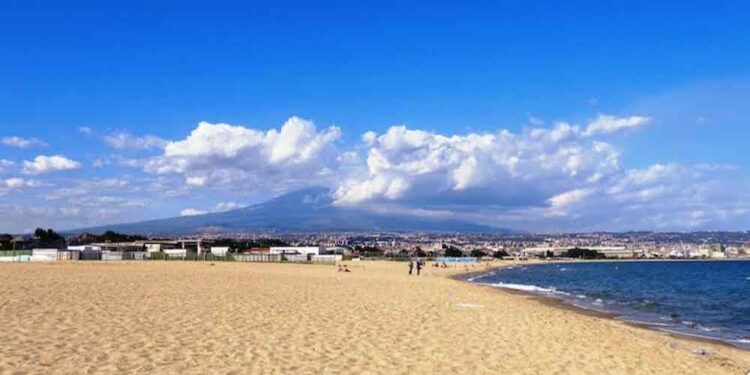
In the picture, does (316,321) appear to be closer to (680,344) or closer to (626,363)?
(626,363)

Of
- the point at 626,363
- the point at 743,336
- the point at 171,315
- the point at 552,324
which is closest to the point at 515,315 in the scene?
the point at 552,324

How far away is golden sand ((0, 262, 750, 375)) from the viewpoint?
33.2 feet

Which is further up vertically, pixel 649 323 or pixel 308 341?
pixel 308 341

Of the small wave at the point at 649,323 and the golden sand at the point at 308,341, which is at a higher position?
the golden sand at the point at 308,341

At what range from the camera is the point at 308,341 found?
41.3ft

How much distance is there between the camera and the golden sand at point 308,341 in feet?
33.2

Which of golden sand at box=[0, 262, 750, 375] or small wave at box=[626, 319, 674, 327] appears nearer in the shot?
golden sand at box=[0, 262, 750, 375]

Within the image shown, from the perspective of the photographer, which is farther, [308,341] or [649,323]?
[649,323]

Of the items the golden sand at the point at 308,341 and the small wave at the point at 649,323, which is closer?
the golden sand at the point at 308,341

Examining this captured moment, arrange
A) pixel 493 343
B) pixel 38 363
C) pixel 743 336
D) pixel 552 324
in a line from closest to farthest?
pixel 38 363
pixel 493 343
pixel 552 324
pixel 743 336

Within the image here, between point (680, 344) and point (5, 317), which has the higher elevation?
point (5, 317)

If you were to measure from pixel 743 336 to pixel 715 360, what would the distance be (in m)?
6.89

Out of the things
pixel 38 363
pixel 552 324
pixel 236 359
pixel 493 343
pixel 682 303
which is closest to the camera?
pixel 38 363

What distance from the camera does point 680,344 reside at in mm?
16531
